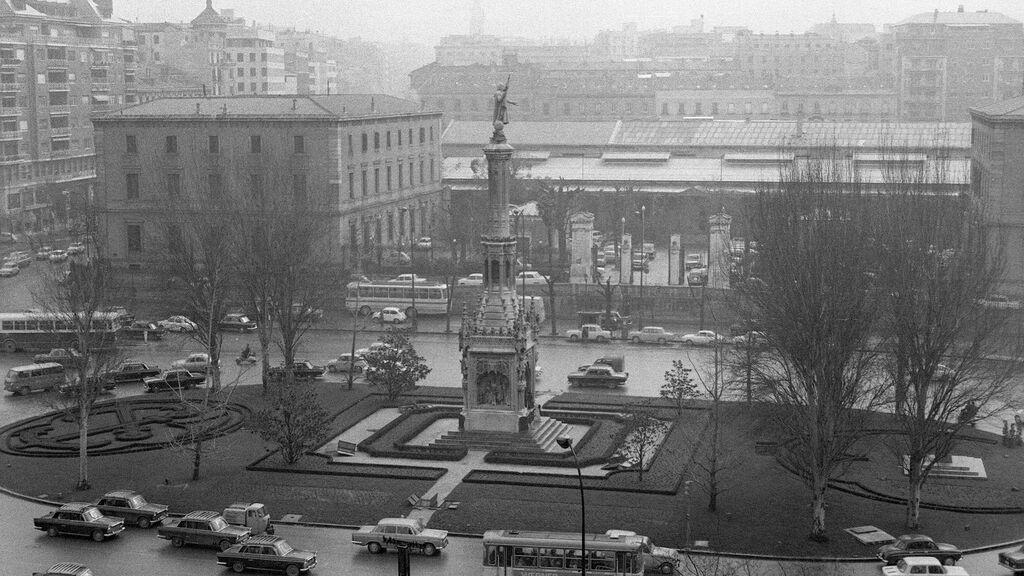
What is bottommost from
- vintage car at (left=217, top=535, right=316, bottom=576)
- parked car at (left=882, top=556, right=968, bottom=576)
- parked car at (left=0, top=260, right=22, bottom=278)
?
vintage car at (left=217, top=535, right=316, bottom=576)

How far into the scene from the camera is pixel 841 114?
144 m

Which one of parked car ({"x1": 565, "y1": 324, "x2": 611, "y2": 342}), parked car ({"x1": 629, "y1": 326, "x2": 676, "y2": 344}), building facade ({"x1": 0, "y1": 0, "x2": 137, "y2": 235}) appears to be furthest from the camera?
building facade ({"x1": 0, "y1": 0, "x2": 137, "y2": 235})

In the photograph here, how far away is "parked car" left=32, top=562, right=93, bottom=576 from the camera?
92.8ft

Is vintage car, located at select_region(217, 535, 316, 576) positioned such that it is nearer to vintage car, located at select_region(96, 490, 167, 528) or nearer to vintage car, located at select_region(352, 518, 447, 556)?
vintage car, located at select_region(352, 518, 447, 556)

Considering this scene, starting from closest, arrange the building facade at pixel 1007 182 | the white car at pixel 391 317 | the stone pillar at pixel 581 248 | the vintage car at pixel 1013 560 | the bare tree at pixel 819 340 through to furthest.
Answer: the vintage car at pixel 1013 560 < the bare tree at pixel 819 340 < the building facade at pixel 1007 182 < the white car at pixel 391 317 < the stone pillar at pixel 581 248

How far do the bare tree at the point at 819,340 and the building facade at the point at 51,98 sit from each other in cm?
5550

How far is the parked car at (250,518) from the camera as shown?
31953 millimetres

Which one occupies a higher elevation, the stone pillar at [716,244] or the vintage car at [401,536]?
the stone pillar at [716,244]

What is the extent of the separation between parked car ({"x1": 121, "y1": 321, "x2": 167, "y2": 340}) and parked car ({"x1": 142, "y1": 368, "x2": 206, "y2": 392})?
8313 millimetres

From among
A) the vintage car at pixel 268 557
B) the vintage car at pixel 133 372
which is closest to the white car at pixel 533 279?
the vintage car at pixel 133 372

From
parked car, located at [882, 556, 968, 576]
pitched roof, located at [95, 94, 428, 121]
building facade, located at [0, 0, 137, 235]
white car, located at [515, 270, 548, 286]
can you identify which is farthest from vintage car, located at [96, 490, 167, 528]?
building facade, located at [0, 0, 137, 235]

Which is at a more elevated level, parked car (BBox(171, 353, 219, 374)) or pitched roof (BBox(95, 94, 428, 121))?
pitched roof (BBox(95, 94, 428, 121))

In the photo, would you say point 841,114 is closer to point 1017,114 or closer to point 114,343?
point 1017,114

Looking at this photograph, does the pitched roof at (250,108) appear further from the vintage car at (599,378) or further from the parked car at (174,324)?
the vintage car at (599,378)
